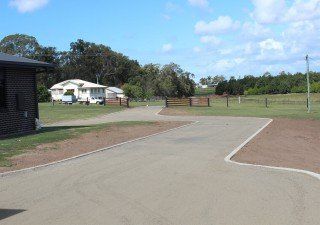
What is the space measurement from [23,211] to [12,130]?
1458 centimetres

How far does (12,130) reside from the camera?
21953 millimetres

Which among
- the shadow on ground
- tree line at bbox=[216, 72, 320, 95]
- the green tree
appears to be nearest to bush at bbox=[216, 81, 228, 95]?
tree line at bbox=[216, 72, 320, 95]

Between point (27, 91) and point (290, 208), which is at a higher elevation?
point (27, 91)

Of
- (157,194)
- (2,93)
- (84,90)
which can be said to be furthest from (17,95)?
(84,90)

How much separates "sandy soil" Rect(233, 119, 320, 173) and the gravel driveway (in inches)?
52.7

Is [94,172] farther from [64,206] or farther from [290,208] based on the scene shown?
[290,208]

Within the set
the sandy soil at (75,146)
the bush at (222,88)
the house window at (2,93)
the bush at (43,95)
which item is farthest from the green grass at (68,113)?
the bush at (222,88)

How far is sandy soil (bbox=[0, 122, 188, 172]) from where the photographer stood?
44.4ft

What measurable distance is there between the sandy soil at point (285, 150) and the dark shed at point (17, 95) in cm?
1005

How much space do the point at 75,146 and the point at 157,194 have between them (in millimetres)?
8429

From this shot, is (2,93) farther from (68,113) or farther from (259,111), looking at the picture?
(259,111)

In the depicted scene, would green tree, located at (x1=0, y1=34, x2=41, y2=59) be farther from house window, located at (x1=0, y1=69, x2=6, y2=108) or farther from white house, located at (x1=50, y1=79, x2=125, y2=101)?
house window, located at (x1=0, y1=69, x2=6, y2=108)

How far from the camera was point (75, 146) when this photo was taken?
17062 mm

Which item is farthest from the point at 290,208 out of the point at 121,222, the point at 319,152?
the point at 319,152
